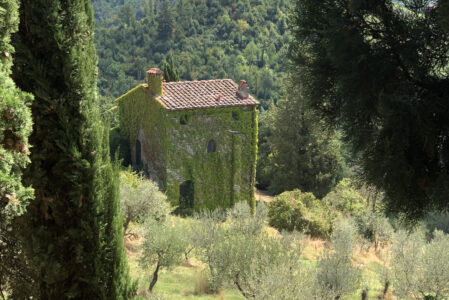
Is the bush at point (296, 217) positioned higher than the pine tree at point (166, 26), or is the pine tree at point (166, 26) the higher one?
the pine tree at point (166, 26)

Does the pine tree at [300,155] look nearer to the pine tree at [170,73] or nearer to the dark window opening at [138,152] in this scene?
the pine tree at [170,73]

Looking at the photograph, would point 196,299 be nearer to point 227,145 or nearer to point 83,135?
point 83,135

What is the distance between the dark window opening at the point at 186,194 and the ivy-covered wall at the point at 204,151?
237 mm

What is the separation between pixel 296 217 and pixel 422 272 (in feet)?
37.7

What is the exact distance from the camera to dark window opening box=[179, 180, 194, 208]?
83.5ft

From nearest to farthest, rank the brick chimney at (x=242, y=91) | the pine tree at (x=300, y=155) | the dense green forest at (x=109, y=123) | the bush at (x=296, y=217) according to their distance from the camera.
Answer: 1. the dense green forest at (x=109, y=123)
2. the bush at (x=296, y=217)
3. the brick chimney at (x=242, y=91)
4. the pine tree at (x=300, y=155)

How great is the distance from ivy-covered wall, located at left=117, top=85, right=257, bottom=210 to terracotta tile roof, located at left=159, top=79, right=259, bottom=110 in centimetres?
31

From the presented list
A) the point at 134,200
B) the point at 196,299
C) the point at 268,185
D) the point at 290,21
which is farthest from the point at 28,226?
the point at 268,185

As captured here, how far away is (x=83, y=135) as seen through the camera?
243 inches

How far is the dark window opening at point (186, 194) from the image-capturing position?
25.5 metres

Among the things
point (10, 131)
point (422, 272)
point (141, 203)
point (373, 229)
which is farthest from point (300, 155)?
point (10, 131)

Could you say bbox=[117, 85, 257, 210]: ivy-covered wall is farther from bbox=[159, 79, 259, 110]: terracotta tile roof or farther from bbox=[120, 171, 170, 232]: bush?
bbox=[120, 171, 170, 232]: bush

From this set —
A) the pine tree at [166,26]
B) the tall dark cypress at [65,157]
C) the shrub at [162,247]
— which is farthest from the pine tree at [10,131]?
the pine tree at [166,26]

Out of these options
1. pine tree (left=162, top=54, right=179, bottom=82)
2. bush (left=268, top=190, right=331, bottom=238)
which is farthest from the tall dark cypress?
pine tree (left=162, top=54, right=179, bottom=82)
